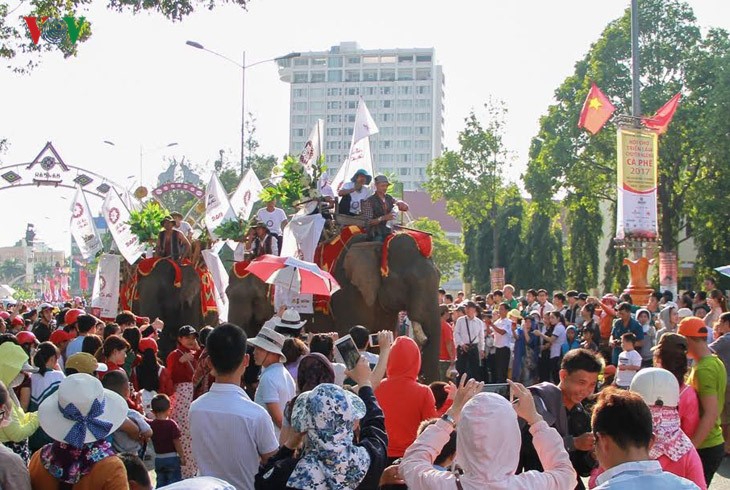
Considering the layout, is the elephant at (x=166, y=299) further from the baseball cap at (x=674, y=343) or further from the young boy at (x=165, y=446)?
the baseball cap at (x=674, y=343)

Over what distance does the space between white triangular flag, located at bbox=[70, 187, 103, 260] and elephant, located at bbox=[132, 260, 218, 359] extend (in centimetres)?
540

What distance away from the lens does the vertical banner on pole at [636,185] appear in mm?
24219

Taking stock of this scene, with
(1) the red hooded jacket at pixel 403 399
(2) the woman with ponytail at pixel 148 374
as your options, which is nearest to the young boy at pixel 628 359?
(2) the woman with ponytail at pixel 148 374

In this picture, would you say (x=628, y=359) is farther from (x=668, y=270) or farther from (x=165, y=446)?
(x=668, y=270)

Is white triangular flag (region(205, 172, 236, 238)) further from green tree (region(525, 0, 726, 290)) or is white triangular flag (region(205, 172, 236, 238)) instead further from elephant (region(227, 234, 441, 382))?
green tree (region(525, 0, 726, 290))

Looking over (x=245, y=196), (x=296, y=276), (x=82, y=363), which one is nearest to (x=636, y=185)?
(x=245, y=196)

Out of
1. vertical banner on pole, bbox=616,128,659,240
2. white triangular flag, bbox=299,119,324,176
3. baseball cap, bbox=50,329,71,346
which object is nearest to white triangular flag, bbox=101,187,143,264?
white triangular flag, bbox=299,119,324,176

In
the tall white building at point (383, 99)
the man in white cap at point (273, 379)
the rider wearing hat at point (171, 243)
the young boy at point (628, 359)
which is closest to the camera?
the man in white cap at point (273, 379)

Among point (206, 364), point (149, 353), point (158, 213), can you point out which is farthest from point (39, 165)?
point (206, 364)

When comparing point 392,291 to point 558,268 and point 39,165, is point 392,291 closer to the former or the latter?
point 39,165

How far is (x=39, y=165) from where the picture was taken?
4150cm

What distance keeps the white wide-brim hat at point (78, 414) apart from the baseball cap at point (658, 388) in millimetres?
2746

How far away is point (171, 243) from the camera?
20.3 meters

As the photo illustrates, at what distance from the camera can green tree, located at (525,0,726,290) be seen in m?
41.9
